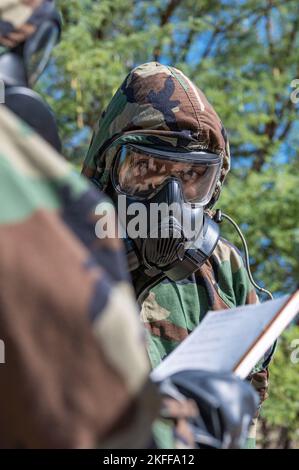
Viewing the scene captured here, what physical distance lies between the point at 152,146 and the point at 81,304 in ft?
5.73

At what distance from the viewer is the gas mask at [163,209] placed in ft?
8.00

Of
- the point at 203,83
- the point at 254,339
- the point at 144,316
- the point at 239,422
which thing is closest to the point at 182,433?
the point at 239,422

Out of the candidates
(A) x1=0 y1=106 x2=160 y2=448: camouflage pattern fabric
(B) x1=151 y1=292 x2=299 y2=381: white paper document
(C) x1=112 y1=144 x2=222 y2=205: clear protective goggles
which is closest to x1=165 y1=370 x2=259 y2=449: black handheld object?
(B) x1=151 y1=292 x2=299 y2=381: white paper document

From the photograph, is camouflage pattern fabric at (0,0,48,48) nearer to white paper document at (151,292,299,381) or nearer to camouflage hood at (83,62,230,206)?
white paper document at (151,292,299,381)

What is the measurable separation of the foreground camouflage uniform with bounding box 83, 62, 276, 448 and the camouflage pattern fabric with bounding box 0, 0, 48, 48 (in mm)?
1422

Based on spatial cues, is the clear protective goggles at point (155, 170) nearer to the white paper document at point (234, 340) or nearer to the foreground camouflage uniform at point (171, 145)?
the foreground camouflage uniform at point (171, 145)

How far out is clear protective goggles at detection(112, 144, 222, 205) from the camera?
252 centimetres

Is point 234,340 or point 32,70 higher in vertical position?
point 32,70

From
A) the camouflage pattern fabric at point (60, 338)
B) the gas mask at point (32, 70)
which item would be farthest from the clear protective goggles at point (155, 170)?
the camouflage pattern fabric at point (60, 338)

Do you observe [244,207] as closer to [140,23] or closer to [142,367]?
[140,23]

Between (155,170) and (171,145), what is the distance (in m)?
0.10

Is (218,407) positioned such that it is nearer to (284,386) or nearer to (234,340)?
(234,340)

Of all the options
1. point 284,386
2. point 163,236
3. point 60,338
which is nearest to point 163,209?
point 163,236

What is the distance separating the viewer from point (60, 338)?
2.64 ft
